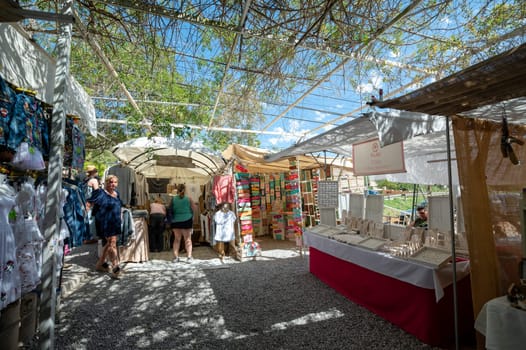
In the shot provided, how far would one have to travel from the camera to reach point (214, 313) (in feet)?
10.7

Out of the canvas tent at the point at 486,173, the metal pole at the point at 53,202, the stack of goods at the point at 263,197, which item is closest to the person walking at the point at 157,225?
the stack of goods at the point at 263,197

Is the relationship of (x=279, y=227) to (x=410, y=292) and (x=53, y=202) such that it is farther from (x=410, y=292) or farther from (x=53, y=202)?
(x=53, y=202)

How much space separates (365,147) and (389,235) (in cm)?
136

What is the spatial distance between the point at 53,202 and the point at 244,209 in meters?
4.26

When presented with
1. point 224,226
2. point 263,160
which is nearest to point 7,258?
point 224,226

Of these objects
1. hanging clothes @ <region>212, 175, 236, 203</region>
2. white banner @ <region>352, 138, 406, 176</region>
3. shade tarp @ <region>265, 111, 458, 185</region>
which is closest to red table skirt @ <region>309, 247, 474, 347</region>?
white banner @ <region>352, 138, 406, 176</region>

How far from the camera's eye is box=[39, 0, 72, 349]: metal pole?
1968 millimetres

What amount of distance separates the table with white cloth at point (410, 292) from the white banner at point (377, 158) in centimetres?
118

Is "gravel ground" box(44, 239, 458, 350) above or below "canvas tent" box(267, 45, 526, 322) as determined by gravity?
below

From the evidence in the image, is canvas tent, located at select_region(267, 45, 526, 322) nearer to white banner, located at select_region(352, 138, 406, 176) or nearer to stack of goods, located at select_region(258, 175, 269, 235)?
white banner, located at select_region(352, 138, 406, 176)

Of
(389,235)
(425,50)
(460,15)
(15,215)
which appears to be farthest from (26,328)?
(425,50)

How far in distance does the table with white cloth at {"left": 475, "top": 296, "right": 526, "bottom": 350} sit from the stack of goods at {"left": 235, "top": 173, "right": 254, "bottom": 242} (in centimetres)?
472

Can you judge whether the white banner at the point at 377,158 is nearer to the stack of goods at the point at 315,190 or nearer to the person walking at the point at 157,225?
the stack of goods at the point at 315,190

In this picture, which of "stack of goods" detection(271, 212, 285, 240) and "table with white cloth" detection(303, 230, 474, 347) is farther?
"stack of goods" detection(271, 212, 285, 240)
